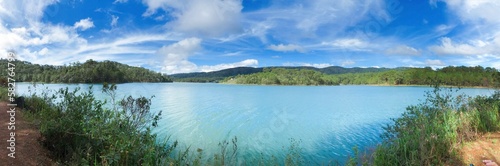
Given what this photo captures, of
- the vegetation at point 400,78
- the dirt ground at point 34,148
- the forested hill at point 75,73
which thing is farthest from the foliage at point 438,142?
the vegetation at point 400,78

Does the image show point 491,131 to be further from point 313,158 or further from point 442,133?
point 313,158

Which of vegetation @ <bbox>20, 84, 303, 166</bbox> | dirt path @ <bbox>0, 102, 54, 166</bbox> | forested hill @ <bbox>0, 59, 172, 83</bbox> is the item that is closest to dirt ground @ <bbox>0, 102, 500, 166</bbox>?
dirt path @ <bbox>0, 102, 54, 166</bbox>

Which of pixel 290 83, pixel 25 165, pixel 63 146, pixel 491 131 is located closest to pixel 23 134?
pixel 63 146

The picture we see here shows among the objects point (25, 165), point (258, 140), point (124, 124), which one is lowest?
point (258, 140)

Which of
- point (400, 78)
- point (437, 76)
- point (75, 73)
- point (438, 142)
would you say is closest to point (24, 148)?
point (438, 142)

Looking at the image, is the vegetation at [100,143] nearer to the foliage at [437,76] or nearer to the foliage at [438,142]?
the foliage at [438,142]

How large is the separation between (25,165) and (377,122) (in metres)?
22.2

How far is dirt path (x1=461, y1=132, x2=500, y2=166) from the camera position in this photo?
276 inches

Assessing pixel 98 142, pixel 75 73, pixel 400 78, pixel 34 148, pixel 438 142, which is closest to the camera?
pixel 98 142

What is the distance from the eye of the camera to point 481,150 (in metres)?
7.41

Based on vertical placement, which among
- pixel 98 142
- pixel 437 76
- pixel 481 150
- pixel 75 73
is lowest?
pixel 481 150

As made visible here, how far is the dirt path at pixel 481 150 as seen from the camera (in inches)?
276

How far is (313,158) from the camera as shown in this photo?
11.3 meters

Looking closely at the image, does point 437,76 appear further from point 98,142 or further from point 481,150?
point 98,142
